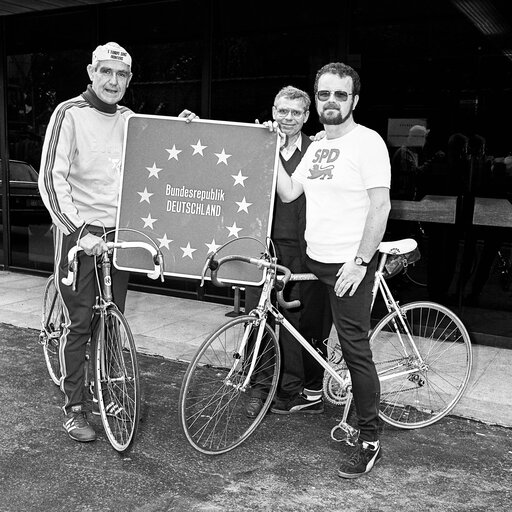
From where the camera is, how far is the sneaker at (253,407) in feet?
13.3

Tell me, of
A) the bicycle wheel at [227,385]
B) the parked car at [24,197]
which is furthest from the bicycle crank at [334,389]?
the parked car at [24,197]

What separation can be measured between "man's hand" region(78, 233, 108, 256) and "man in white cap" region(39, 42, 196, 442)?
9cm

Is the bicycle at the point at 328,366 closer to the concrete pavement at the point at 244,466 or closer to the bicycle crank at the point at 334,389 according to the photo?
the bicycle crank at the point at 334,389

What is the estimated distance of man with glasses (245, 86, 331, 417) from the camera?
4.06 meters

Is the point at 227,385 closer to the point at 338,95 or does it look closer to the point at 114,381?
the point at 114,381

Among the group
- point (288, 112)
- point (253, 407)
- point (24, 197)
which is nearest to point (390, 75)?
point (288, 112)

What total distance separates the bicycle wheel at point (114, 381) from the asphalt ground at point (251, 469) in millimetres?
117

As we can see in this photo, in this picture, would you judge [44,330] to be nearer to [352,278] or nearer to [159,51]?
[352,278]

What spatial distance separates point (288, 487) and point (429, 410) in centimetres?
143

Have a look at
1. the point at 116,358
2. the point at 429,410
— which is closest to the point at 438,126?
the point at 429,410

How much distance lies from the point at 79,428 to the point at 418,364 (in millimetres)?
2034

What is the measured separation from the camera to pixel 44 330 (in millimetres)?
4719

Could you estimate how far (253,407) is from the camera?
13.3 feet

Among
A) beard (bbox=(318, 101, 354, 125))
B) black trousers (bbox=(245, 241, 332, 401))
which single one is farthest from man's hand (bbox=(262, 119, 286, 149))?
black trousers (bbox=(245, 241, 332, 401))
